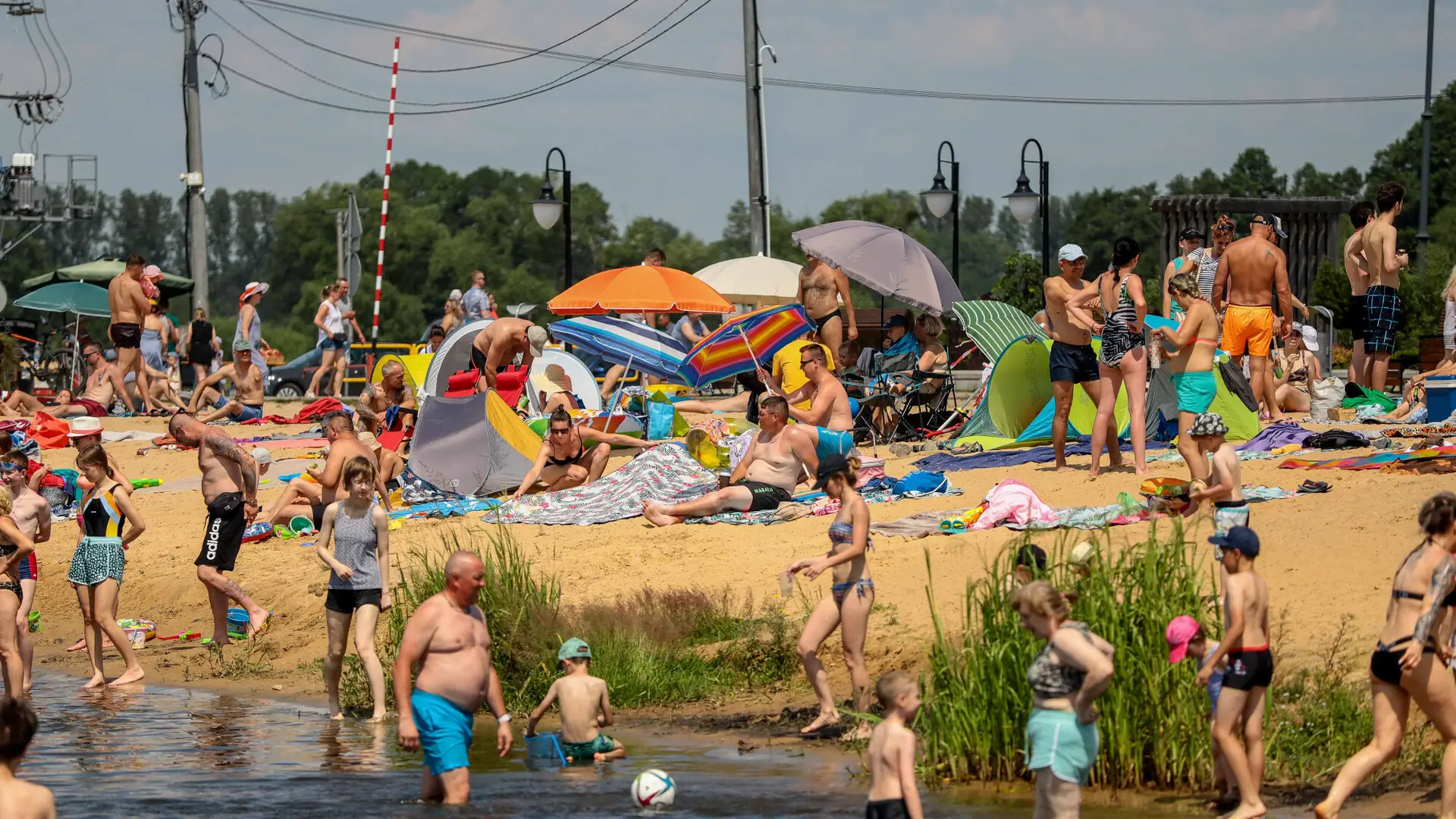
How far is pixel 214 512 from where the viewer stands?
11805 millimetres

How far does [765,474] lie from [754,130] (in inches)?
392

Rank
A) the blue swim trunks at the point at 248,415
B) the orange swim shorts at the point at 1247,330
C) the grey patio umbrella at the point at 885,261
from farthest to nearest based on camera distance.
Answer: the blue swim trunks at the point at 248,415 < the grey patio umbrella at the point at 885,261 < the orange swim shorts at the point at 1247,330

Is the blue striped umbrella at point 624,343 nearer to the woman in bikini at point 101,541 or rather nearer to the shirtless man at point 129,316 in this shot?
the shirtless man at point 129,316

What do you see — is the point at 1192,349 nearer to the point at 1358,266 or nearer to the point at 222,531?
the point at 1358,266

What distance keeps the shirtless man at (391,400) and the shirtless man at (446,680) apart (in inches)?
326

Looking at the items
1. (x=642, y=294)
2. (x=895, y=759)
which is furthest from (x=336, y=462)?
(x=642, y=294)

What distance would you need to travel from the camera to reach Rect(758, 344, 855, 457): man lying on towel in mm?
13266

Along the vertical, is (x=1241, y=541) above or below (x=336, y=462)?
below

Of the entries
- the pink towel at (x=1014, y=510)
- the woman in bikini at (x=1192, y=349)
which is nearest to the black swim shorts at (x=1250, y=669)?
the pink towel at (x=1014, y=510)

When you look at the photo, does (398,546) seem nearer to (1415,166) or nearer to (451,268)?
(1415,166)

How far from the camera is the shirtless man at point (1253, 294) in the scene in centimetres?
1427

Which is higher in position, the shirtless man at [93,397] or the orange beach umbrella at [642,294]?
the orange beach umbrella at [642,294]

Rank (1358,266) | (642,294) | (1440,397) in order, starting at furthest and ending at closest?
(642,294), (1358,266), (1440,397)

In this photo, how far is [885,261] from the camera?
1697cm
